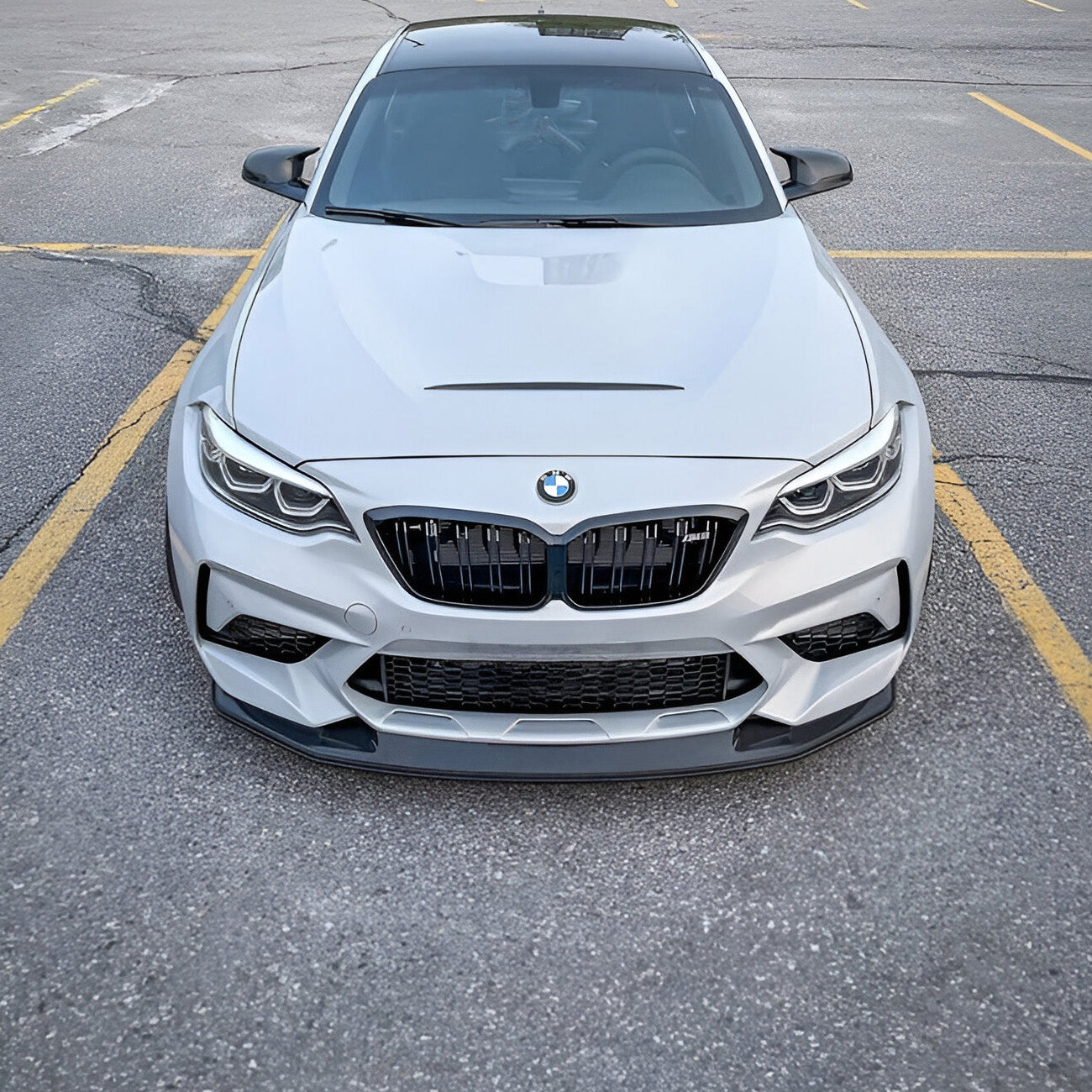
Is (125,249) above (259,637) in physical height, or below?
below

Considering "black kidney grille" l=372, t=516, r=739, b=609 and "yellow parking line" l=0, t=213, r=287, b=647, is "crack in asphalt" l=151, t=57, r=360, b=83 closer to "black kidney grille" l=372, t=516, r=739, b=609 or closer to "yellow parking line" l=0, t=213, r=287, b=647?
"yellow parking line" l=0, t=213, r=287, b=647

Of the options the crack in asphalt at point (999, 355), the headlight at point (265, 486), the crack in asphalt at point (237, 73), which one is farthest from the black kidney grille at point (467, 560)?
the crack in asphalt at point (237, 73)

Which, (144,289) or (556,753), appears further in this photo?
(144,289)

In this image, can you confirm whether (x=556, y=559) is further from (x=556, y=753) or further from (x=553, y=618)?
(x=556, y=753)

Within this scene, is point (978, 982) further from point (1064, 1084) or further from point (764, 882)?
point (764, 882)

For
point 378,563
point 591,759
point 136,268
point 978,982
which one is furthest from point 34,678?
point 136,268

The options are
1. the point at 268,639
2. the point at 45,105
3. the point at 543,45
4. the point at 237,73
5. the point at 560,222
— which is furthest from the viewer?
the point at 237,73

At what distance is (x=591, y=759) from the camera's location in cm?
271

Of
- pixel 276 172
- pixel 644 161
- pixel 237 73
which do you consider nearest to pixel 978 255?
pixel 644 161

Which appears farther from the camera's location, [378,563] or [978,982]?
[378,563]

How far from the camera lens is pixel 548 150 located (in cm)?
409

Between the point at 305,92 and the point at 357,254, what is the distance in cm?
890

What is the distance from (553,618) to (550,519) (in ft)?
0.71

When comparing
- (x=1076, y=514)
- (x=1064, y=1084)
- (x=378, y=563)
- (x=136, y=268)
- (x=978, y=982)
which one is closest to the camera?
(x=1064, y=1084)
